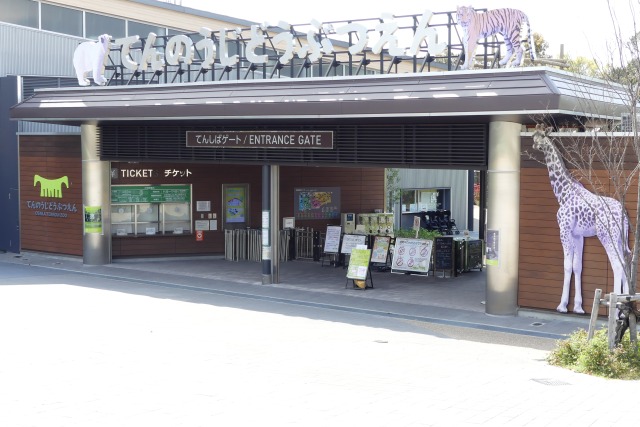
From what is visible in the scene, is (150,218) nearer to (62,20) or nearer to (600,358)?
(62,20)

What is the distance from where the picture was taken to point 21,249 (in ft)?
98.7

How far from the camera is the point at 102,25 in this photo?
34.9 m

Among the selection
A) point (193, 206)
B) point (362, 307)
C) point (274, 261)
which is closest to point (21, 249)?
point (193, 206)

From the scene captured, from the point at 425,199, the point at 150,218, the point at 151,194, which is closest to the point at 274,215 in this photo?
the point at 151,194

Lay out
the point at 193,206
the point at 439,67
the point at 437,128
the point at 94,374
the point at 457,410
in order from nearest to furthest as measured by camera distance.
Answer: the point at 457,410
the point at 94,374
the point at 437,128
the point at 193,206
the point at 439,67

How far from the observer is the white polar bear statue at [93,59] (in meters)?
26.0

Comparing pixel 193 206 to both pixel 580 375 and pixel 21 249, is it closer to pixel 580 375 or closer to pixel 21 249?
pixel 21 249

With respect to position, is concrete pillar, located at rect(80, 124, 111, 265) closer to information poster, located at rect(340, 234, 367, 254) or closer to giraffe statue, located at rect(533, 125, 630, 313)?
information poster, located at rect(340, 234, 367, 254)

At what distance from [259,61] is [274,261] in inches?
207

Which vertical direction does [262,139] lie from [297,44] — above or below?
below

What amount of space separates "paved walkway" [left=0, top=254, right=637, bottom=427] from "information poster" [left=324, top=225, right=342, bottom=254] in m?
5.01

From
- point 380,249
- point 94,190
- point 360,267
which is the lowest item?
point 360,267

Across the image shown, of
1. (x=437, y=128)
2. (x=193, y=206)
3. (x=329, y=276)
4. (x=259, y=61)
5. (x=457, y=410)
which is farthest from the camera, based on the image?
(x=193, y=206)

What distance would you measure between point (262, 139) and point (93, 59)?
23.1 ft
